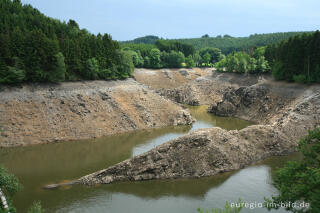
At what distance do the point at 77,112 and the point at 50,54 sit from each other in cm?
1256

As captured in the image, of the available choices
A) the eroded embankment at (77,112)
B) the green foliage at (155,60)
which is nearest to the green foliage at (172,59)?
the green foliage at (155,60)

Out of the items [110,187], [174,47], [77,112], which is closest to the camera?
[110,187]

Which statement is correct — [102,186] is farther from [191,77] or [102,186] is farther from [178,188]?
[191,77]

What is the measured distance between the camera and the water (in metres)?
25.4

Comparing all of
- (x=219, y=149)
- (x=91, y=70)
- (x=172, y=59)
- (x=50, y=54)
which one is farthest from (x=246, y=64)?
(x=219, y=149)

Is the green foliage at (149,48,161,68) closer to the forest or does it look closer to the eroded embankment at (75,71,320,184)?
the forest

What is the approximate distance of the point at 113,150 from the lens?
42438 millimetres

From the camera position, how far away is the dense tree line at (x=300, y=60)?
58.2 meters

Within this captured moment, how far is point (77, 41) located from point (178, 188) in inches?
1715

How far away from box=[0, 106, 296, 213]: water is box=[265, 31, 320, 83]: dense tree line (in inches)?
1090

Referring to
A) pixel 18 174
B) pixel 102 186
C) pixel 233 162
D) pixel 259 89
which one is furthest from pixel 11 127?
pixel 259 89

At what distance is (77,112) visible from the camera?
1982 inches

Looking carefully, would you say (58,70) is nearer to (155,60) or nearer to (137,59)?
(137,59)

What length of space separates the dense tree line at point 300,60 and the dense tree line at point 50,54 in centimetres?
3663
